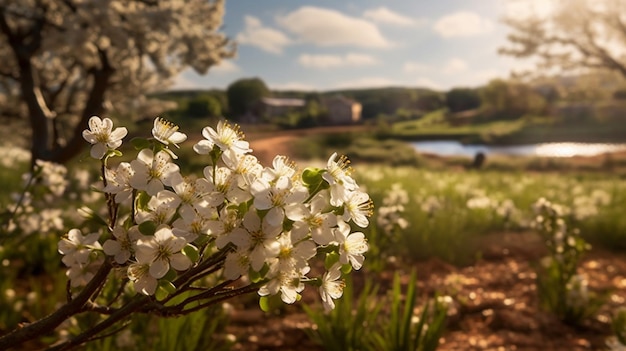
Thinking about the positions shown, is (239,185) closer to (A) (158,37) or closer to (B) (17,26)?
(A) (158,37)

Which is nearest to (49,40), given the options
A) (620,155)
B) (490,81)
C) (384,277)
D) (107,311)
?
(384,277)

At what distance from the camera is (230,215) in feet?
4.34

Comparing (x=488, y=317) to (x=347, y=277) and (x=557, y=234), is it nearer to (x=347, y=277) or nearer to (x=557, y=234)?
(x=557, y=234)

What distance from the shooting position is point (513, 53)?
71.8ft

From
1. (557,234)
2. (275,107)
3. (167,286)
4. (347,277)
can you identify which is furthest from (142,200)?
(275,107)

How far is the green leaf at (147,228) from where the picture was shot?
127 centimetres

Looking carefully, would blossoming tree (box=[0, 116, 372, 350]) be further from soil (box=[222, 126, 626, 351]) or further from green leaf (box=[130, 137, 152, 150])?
soil (box=[222, 126, 626, 351])

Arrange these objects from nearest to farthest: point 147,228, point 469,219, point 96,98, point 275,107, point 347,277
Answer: point 147,228 → point 347,277 → point 469,219 → point 96,98 → point 275,107

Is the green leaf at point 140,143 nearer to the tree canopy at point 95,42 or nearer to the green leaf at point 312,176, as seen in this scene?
the green leaf at point 312,176

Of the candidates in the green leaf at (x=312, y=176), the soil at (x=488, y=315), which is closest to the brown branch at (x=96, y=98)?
the soil at (x=488, y=315)

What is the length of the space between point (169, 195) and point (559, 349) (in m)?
3.14

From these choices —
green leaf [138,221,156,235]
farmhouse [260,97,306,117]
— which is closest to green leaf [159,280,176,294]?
green leaf [138,221,156,235]

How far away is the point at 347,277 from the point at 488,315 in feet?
4.87

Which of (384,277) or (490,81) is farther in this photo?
(490,81)
